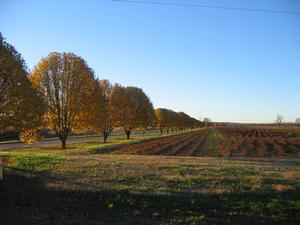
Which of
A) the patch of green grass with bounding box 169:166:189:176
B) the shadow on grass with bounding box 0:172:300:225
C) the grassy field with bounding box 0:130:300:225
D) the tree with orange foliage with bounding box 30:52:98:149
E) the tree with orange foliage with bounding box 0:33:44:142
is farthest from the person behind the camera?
the tree with orange foliage with bounding box 30:52:98:149

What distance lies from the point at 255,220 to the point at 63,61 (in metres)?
29.9

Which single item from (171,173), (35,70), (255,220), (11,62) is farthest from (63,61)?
(255,220)

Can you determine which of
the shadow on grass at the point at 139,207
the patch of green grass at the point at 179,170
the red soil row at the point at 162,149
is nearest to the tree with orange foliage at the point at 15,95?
the shadow on grass at the point at 139,207

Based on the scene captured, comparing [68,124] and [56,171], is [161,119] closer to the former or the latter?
[68,124]

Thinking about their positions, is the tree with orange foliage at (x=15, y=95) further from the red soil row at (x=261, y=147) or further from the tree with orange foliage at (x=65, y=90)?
the red soil row at (x=261, y=147)

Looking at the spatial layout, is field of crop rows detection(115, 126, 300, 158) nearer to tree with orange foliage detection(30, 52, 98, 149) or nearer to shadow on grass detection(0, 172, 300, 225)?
tree with orange foliage detection(30, 52, 98, 149)

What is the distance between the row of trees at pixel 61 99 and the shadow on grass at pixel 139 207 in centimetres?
904

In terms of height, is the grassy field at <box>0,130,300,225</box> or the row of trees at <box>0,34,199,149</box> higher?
the row of trees at <box>0,34,199,149</box>

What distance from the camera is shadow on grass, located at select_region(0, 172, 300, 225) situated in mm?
8938

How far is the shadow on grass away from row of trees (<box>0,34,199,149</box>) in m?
9.04

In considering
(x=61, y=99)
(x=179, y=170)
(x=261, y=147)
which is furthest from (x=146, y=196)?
(x=261, y=147)

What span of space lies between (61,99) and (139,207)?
27.0m

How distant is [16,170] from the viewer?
1606 centimetres

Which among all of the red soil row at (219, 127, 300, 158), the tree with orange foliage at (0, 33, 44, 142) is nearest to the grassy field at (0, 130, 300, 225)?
the tree with orange foliage at (0, 33, 44, 142)
